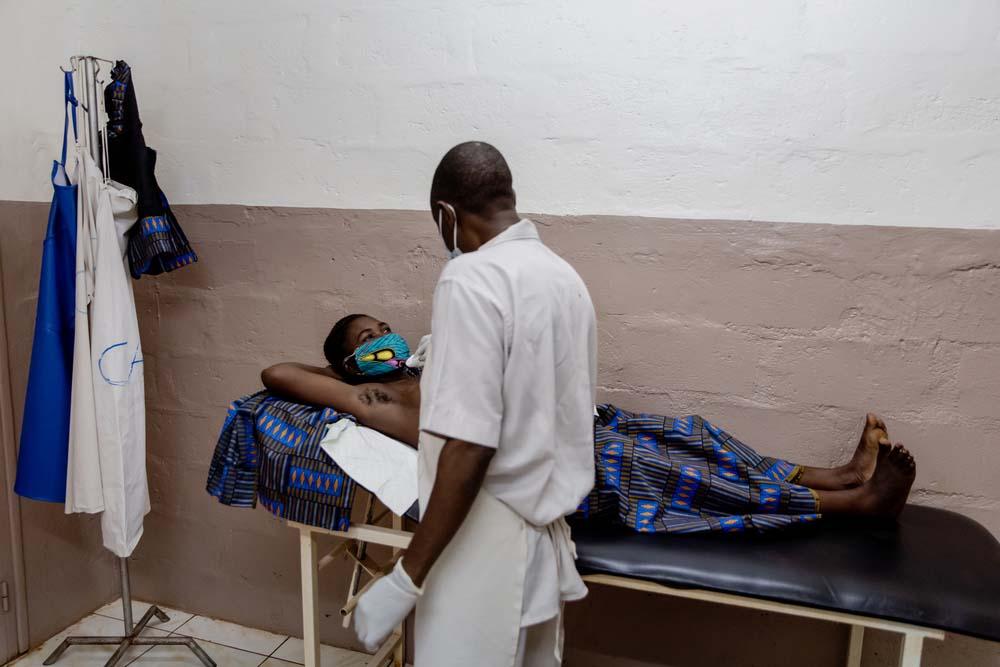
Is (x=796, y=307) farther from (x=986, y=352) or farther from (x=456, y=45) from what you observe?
(x=456, y=45)

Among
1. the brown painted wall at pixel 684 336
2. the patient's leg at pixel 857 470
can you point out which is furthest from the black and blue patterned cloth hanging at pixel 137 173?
the patient's leg at pixel 857 470

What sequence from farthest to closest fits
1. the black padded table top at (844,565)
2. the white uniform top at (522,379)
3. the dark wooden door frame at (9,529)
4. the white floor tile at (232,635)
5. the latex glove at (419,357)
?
1. the white floor tile at (232,635)
2. the dark wooden door frame at (9,529)
3. the latex glove at (419,357)
4. the black padded table top at (844,565)
5. the white uniform top at (522,379)

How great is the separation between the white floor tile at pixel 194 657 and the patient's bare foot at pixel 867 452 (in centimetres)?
205

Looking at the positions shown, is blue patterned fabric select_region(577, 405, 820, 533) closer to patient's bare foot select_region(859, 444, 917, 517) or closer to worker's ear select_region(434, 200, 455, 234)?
patient's bare foot select_region(859, 444, 917, 517)

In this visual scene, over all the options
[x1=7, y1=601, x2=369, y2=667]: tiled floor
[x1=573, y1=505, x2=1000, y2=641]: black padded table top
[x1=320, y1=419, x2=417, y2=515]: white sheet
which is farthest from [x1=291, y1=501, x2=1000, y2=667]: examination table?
[x1=7, y1=601, x2=369, y2=667]: tiled floor

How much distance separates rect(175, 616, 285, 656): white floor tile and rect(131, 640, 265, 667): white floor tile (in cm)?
3

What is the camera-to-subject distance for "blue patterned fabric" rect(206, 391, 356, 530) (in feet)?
5.70

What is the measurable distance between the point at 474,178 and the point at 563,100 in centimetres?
89

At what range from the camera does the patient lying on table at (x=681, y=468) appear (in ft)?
5.77

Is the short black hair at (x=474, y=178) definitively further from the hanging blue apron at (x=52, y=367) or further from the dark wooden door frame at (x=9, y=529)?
the dark wooden door frame at (x=9, y=529)

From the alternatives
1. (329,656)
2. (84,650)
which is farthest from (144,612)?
(329,656)

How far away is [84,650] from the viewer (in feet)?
8.20

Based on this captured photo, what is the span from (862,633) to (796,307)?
3.13ft

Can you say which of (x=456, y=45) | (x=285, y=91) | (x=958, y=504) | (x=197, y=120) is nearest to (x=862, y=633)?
(x=958, y=504)
